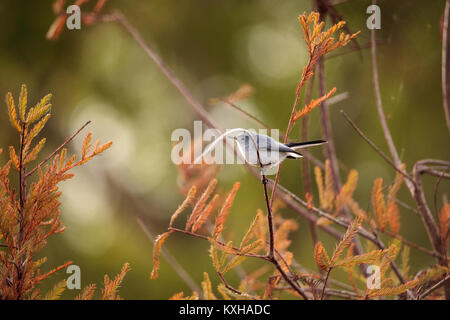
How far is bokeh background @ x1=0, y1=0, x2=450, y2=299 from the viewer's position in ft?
7.49

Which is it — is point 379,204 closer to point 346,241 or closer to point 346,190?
point 346,190

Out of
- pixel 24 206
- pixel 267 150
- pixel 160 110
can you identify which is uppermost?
pixel 160 110

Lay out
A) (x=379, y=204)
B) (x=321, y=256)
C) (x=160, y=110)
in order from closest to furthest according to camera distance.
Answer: (x=321, y=256) < (x=379, y=204) < (x=160, y=110)

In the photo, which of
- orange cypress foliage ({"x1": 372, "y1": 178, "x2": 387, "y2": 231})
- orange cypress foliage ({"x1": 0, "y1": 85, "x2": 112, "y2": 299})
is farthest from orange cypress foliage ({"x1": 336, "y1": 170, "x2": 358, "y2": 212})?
orange cypress foliage ({"x1": 0, "y1": 85, "x2": 112, "y2": 299})

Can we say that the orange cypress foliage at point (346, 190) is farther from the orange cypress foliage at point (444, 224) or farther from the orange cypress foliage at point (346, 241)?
the orange cypress foliage at point (346, 241)

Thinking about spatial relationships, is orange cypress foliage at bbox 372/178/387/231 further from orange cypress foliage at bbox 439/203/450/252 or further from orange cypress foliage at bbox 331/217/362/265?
orange cypress foliage at bbox 331/217/362/265

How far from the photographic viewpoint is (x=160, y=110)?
2.90m

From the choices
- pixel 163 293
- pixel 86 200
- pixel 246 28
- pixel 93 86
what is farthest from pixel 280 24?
pixel 163 293

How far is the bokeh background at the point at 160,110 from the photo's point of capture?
2.28 metres

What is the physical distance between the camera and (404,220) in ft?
8.44

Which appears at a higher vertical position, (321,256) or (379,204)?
(379,204)

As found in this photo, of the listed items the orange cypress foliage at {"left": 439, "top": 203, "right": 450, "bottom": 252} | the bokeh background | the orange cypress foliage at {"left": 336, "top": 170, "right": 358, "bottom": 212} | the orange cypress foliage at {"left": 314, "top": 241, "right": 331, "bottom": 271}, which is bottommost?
the orange cypress foliage at {"left": 314, "top": 241, "right": 331, "bottom": 271}

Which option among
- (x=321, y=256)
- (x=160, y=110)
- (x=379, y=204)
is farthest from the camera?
(x=160, y=110)

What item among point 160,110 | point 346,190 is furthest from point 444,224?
point 160,110
